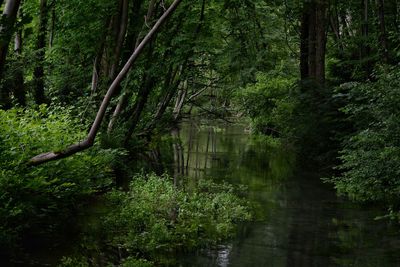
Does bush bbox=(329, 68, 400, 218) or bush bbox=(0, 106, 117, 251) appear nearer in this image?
bush bbox=(0, 106, 117, 251)

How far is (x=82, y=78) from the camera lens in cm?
1546

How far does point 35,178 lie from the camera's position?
693 centimetres

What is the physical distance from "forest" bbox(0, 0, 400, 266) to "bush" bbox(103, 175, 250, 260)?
0.11ft

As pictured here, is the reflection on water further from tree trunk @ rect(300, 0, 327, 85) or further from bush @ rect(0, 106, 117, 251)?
tree trunk @ rect(300, 0, 327, 85)

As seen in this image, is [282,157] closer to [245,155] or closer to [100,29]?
[245,155]

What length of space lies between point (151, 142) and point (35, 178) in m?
16.5

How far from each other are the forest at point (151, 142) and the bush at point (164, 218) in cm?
3

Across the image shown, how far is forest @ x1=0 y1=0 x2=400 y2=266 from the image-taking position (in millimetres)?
7477

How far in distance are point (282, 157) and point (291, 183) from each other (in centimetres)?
682

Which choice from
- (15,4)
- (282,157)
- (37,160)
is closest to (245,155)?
(282,157)

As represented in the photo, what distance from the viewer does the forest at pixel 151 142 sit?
748cm

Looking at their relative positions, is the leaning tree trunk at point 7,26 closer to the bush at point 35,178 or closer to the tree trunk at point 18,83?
the bush at point 35,178

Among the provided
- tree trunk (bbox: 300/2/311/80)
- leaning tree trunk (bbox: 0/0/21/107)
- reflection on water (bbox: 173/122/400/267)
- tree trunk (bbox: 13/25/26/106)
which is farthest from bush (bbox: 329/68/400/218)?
tree trunk (bbox: 300/2/311/80)

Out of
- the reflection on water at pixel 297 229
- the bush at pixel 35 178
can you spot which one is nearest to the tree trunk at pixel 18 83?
the bush at pixel 35 178
